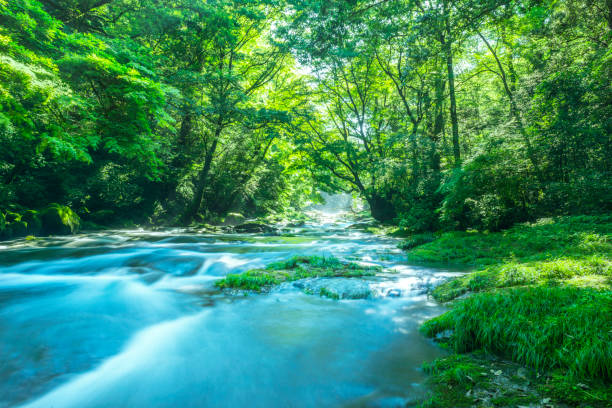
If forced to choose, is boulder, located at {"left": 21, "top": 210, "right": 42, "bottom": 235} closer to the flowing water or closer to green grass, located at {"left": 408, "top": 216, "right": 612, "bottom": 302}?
the flowing water

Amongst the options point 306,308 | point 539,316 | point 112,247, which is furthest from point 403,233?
point 112,247

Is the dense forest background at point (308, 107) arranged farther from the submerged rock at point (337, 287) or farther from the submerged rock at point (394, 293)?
the submerged rock at point (337, 287)

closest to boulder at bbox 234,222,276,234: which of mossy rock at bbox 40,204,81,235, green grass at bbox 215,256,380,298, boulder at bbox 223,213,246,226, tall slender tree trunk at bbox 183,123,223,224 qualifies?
tall slender tree trunk at bbox 183,123,223,224

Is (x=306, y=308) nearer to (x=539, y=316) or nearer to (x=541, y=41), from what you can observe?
(x=539, y=316)

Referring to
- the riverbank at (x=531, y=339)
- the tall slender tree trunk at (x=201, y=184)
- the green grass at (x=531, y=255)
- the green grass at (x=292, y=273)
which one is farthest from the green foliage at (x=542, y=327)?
the tall slender tree trunk at (x=201, y=184)

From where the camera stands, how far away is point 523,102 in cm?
1042

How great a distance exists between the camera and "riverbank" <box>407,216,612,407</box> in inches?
79.6

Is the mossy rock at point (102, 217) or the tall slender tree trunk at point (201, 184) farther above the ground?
the tall slender tree trunk at point (201, 184)

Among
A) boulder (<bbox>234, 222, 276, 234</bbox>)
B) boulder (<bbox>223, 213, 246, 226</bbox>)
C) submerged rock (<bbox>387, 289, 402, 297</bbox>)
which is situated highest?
boulder (<bbox>223, 213, 246, 226</bbox>)

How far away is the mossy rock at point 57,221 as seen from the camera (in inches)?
460

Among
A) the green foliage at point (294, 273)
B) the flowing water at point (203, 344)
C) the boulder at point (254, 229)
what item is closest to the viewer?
the flowing water at point (203, 344)

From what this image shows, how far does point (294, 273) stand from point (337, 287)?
4.20 ft

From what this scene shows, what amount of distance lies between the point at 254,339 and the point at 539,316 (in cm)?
317

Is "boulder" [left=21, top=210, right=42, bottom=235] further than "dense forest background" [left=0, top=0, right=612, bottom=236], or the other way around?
"boulder" [left=21, top=210, right=42, bottom=235]
